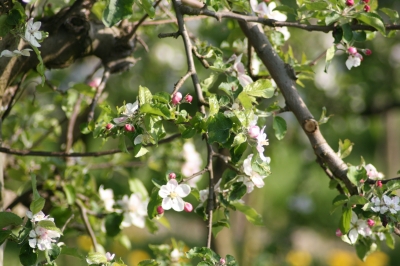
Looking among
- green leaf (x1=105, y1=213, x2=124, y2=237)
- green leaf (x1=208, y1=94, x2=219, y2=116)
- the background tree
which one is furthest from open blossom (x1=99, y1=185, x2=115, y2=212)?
green leaf (x1=208, y1=94, x2=219, y2=116)

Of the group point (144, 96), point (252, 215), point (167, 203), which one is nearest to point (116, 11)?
point (144, 96)

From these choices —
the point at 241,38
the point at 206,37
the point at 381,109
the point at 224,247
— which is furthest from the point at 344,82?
the point at 241,38

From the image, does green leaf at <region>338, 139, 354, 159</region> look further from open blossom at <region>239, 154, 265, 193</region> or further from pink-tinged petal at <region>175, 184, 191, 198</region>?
pink-tinged petal at <region>175, 184, 191, 198</region>

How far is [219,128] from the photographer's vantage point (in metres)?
1.04

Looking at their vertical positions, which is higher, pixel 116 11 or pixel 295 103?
pixel 116 11

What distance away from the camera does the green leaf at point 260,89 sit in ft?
3.62

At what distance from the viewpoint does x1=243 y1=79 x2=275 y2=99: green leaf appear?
110cm

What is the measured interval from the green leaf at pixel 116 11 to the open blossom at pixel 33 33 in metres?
0.19

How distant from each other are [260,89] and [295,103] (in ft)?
0.59

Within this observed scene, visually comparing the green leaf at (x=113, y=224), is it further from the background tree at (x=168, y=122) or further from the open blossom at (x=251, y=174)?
the open blossom at (x=251, y=174)

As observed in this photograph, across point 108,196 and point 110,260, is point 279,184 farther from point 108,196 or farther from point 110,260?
point 110,260

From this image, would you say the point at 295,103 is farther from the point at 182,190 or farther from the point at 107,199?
the point at 107,199

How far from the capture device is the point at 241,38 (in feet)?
5.24

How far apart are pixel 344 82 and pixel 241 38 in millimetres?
1812
